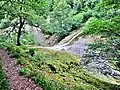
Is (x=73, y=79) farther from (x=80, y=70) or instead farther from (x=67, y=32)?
(x=67, y=32)

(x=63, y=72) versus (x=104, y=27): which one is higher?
(x=104, y=27)

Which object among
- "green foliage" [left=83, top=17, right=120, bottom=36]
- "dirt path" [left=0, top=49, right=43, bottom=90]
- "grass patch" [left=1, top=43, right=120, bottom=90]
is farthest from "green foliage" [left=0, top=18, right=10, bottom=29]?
"green foliage" [left=83, top=17, right=120, bottom=36]

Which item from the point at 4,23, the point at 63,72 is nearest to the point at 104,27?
the point at 63,72

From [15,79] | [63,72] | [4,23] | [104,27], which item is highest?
[104,27]

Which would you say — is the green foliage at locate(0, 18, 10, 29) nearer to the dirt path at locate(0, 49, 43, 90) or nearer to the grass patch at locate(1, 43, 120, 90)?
the grass patch at locate(1, 43, 120, 90)

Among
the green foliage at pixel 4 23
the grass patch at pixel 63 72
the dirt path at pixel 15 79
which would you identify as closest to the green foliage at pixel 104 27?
the dirt path at pixel 15 79

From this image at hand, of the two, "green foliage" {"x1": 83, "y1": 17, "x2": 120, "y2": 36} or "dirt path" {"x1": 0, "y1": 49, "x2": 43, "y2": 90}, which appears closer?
"dirt path" {"x1": 0, "y1": 49, "x2": 43, "y2": 90}

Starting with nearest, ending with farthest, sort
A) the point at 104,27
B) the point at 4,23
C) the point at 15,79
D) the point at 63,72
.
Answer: the point at 104,27
the point at 15,79
the point at 63,72
the point at 4,23

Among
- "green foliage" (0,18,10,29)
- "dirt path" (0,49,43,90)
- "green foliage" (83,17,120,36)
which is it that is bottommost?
"green foliage" (0,18,10,29)

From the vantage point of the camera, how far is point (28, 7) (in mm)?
21766

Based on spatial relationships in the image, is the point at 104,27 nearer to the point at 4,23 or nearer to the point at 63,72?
the point at 63,72

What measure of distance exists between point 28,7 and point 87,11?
25.0m

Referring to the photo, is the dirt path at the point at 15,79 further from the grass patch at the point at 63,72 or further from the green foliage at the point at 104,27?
the green foliage at the point at 104,27

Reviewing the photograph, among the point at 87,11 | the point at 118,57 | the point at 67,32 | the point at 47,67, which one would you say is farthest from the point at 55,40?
the point at 118,57
